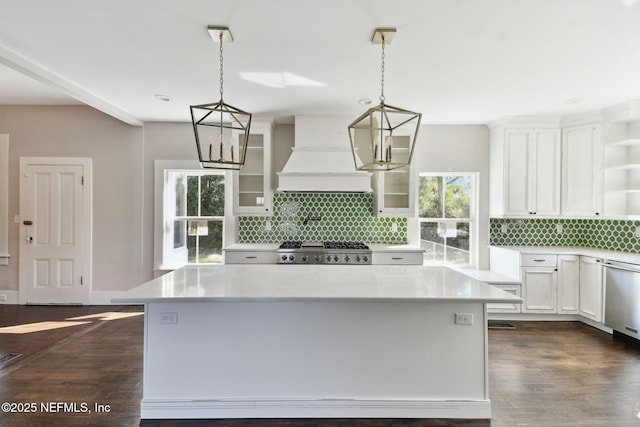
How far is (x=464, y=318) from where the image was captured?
2.24m

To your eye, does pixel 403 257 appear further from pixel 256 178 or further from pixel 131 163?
pixel 131 163

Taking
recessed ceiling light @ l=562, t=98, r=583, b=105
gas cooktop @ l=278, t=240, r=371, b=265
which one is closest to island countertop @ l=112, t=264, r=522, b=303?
gas cooktop @ l=278, t=240, r=371, b=265

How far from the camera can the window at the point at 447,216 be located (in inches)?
195

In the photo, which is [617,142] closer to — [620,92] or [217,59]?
[620,92]

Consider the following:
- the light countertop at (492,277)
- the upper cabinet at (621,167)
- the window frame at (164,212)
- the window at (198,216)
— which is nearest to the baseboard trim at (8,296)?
the window frame at (164,212)

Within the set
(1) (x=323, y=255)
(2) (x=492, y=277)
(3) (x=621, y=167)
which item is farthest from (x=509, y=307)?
(1) (x=323, y=255)

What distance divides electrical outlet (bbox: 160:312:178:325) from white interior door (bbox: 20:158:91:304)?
3.43m

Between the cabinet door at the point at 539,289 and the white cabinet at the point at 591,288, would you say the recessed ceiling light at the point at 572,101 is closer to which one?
the white cabinet at the point at 591,288

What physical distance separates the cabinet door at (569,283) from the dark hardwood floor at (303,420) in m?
0.24

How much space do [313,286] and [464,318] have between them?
103 cm

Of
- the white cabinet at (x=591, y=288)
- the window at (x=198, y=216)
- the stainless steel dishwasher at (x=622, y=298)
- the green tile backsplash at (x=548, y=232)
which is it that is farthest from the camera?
the window at (x=198, y=216)

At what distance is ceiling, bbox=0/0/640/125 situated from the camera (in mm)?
2152

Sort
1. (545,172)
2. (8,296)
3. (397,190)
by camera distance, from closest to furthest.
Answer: (545,172) → (397,190) → (8,296)

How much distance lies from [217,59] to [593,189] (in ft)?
15.2
